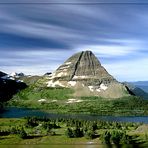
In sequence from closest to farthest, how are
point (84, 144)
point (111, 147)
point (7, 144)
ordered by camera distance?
point (111, 147), point (84, 144), point (7, 144)

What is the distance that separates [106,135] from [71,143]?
17387 millimetres

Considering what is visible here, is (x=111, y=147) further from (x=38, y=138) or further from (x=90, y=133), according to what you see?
(x=38, y=138)

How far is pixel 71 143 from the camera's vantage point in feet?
608

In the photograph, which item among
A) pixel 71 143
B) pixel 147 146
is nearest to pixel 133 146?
pixel 147 146

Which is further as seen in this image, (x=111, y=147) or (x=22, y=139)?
(x=22, y=139)

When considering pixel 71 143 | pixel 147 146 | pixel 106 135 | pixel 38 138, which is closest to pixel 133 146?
pixel 147 146

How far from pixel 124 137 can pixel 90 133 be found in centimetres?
2127

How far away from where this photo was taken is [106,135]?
7362 inches

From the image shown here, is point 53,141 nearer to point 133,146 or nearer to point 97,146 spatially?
point 97,146

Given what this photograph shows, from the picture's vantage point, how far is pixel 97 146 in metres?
175

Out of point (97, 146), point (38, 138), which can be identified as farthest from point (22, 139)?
point (97, 146)

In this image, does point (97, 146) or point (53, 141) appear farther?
point (53, 141)

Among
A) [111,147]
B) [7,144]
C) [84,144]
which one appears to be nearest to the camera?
[111,147]

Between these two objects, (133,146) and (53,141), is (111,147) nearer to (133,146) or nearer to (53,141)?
(133,146)
